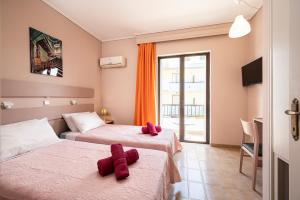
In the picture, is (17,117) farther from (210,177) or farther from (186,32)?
Answer: (186,32)

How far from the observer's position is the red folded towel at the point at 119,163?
41.9 inches

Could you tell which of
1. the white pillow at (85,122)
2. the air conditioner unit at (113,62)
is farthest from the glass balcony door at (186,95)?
the white pillow at (85,122)

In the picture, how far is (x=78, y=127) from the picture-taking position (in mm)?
2465

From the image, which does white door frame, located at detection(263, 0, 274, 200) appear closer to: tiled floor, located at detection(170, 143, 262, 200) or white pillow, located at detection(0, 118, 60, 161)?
tiled floor, located at detection(170, 143, 262, 200)

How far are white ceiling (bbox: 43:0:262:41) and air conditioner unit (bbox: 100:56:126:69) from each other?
0.65 metres

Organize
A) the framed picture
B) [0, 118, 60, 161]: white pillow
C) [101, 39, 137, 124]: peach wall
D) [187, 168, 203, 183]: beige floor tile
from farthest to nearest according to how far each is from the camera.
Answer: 1. [101, 39, 137, 124]: peach wall
2. the framed picture
3. [187, 168, 203, 183]: beige floor tile
4. [0, 118, 60, 161]: white pillow

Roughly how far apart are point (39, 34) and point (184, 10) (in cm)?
250

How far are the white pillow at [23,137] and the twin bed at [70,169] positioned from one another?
0.01 meters

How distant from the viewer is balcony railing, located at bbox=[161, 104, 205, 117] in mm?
3627

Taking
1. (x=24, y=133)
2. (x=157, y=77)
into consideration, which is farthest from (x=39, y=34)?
(x=157, y=77)

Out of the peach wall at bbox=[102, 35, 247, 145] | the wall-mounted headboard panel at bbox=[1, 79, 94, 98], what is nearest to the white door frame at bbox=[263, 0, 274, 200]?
the peach wall at bbox=[102, 35, 247, 145]

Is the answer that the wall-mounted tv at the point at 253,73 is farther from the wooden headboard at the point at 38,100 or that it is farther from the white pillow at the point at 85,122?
the wooden headboard at the point at 38,100

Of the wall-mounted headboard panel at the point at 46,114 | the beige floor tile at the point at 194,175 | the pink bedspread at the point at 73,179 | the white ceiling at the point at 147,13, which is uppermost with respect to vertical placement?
the white ceiling at the point at 147,13


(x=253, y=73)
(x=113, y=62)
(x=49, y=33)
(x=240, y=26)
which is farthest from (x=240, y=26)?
(x=49, y=33)
